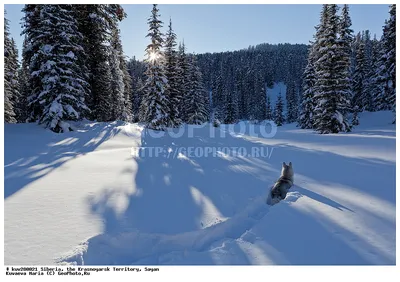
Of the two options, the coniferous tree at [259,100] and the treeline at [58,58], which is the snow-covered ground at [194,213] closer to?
the treeline at [58,58]

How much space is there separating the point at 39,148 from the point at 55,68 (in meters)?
6.16

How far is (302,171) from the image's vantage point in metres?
9.30

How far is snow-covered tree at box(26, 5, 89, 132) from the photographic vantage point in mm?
16031

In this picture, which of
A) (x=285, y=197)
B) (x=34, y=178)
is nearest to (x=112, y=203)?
(x=34, y=178)

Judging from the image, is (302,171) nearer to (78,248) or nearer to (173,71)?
(78,248)

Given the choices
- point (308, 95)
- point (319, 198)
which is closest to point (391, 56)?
point (308, 95)

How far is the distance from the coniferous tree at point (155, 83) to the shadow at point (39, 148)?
20.6ft

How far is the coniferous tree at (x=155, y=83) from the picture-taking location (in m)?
26.1

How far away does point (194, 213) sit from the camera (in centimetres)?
573

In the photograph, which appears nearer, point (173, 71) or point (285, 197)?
point (285, 197)

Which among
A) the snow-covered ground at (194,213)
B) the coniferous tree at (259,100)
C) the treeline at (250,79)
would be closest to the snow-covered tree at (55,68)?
the snow-covered ground at (194,213)

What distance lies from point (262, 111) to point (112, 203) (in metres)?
87.6

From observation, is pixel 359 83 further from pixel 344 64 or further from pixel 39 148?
pixel 39 148

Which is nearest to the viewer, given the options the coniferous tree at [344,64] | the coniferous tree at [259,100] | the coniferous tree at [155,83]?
the coniferous tree at [344,64]
